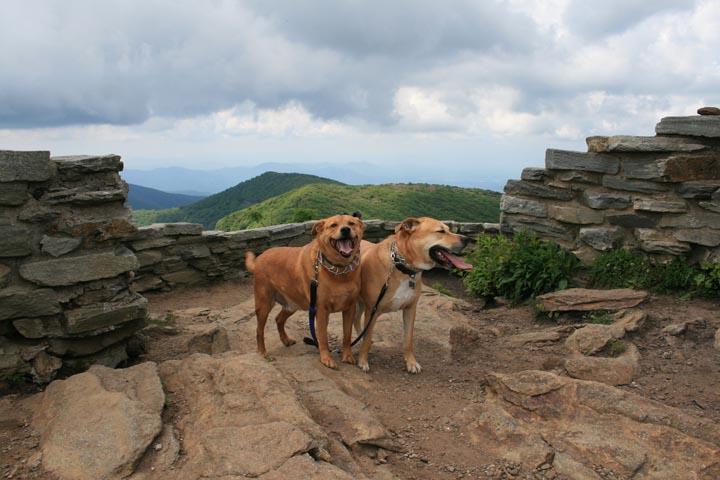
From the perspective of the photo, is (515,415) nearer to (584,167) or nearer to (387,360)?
(387,360)

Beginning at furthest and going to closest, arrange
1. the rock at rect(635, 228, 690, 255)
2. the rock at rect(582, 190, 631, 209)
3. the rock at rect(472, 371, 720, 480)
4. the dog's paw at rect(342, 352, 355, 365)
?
the rock at rect(582, 190, 631, 209) → the rock at rect(635, 228, 690, 255) → the dog's paw at rect(342, 352, 355, 365) → the rock at rect(472, 371, 720, 480)

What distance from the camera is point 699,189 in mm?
7305

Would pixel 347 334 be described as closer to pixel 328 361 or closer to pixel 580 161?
pixel 328 361

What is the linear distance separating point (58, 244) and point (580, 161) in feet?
23.2

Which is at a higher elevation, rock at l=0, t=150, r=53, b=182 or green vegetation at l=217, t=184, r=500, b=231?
rock at l=0, t=150, r=53, b=182

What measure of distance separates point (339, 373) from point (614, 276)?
15.6ft

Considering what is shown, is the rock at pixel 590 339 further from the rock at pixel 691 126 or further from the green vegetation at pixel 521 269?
the rock at pixel 691 126

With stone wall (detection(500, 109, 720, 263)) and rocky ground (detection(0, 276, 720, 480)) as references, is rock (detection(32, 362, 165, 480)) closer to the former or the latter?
rocky ground (detection(0, 276, 720, 480))

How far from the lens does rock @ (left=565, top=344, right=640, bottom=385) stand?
17.1ft

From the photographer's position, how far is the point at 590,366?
5.31 m

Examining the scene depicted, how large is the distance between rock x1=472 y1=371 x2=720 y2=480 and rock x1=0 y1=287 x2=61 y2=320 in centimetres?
387

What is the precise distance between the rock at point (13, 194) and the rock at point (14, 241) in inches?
8.5

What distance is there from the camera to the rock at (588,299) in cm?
717

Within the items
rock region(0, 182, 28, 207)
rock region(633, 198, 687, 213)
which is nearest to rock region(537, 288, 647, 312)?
rock region(633, 198, 687, 213)
